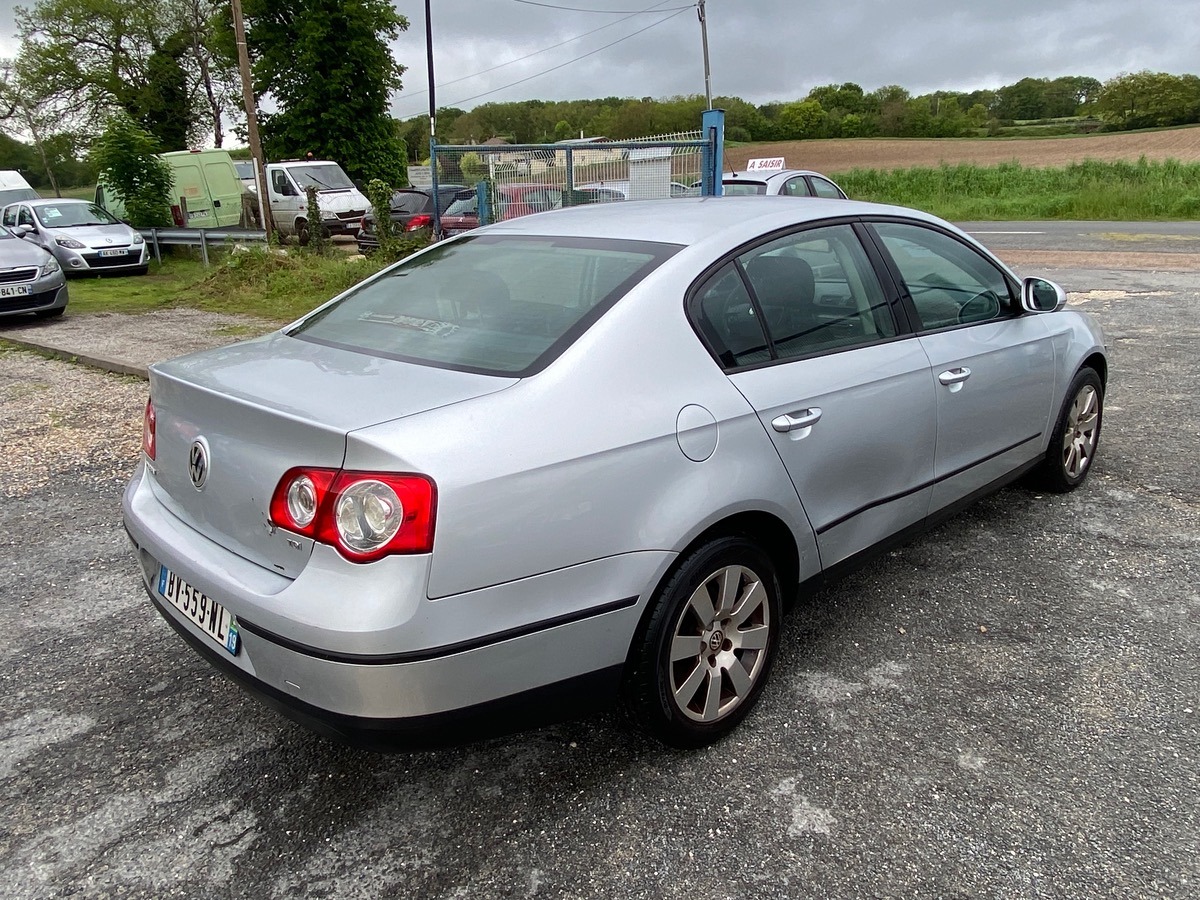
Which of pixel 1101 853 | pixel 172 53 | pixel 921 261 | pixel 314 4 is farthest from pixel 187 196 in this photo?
pixel 172 53

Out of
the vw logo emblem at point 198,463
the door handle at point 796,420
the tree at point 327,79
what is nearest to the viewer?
the vw logo emblem at point 198,463

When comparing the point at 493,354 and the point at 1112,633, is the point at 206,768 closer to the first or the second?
the point at 493,354

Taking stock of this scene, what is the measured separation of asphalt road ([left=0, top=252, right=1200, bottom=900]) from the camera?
2199mm

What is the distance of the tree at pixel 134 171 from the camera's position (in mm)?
16875

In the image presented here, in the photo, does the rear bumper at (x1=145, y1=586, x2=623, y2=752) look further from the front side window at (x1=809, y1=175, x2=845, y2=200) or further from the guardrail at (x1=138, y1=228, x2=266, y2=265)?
the guardrail at (x1=138, y1=228, x2=266, y2=265)

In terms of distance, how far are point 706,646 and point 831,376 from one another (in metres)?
0.97

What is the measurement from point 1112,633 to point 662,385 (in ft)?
6.67

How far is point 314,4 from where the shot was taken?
32.4 m

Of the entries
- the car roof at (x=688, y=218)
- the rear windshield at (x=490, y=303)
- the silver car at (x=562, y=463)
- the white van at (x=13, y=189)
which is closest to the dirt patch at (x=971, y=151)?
the white van at (x=13, y=189)

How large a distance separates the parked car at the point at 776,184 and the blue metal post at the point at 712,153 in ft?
3.22

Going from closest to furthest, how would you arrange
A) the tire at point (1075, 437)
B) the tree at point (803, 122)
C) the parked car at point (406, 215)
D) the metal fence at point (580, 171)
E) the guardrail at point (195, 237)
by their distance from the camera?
the tire at point (1075, 437), the metal fence at point (580, 171), the parked car at point (406, 215), the guardrail at point (195, 237), the tree at point (803, 122)

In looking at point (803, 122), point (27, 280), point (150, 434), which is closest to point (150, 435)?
point (150, 434)

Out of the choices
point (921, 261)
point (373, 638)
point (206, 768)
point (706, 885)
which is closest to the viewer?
point (373, 638)

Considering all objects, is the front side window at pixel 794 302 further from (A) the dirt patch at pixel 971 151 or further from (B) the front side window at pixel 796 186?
(A) the dirt patch at pixel 971 151
